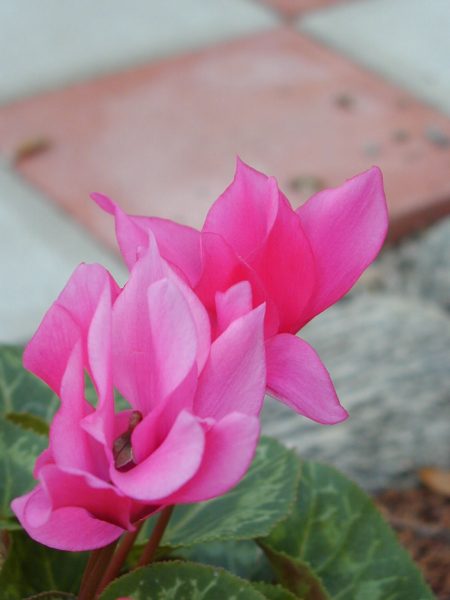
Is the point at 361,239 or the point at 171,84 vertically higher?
the point at 361,239

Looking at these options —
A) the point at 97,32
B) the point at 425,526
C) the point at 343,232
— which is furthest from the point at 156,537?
the point at 97,32

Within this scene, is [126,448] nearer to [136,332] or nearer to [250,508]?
[136,332]

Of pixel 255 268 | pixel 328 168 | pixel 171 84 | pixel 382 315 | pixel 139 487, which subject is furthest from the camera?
pixel 171 84

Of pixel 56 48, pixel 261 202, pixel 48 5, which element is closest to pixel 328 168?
pixel 56 48

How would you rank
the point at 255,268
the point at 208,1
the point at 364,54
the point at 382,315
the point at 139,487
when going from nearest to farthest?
the point at 139,487 → the point at 255,268 → the point at 382,315 → the point at 364,54 → the point at 208,1

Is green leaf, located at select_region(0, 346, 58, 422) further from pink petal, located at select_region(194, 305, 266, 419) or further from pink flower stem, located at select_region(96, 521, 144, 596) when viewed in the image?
pink petal, located at select_region(194, 305, 266, 419)

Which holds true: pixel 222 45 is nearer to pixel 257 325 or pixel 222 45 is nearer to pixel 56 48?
pixel 56 48
